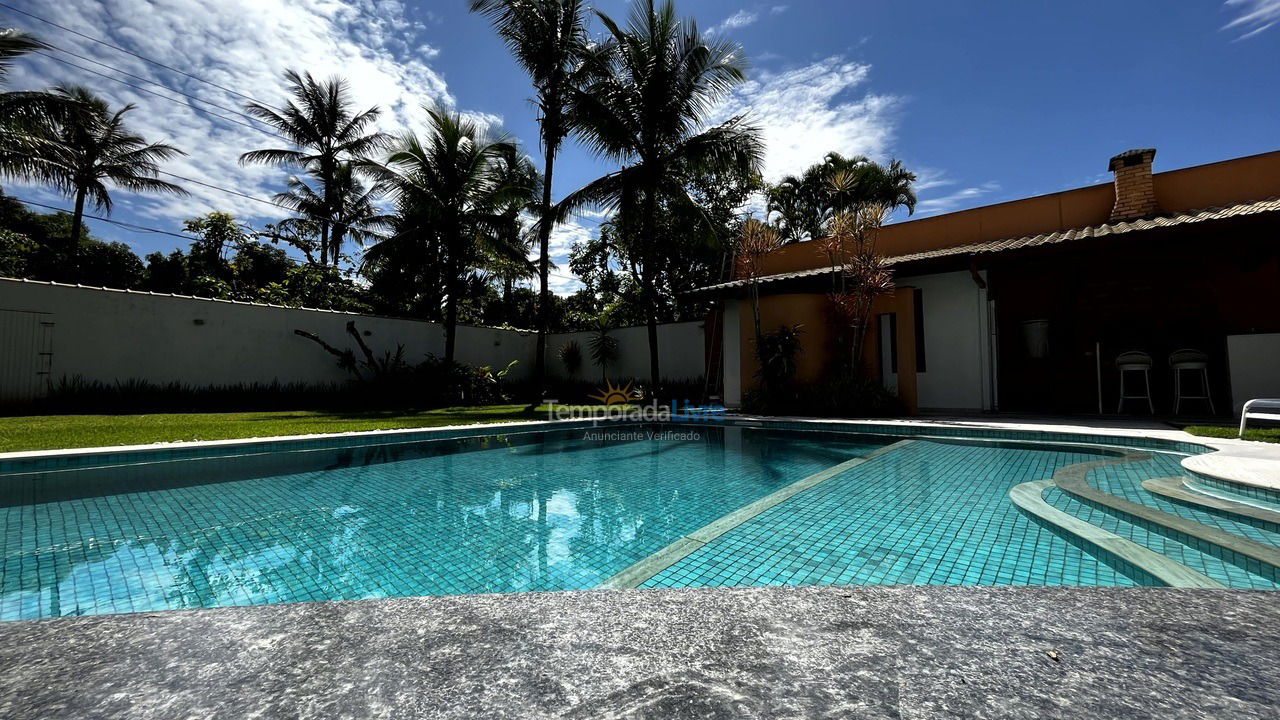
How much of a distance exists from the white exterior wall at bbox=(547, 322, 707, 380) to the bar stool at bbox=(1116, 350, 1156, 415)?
28.3 feet

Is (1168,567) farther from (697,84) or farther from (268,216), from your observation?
(268,216)

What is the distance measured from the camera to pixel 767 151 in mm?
11297

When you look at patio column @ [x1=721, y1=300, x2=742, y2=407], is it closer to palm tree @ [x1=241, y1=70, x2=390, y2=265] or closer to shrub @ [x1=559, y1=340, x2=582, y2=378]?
shrub @ [x1=559, y1=340, x2=582, y2=378]

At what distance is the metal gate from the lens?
9.34 metres

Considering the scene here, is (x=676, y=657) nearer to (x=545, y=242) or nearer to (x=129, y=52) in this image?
(x=545, y=242)

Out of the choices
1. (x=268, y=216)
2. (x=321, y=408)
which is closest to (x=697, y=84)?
(x=321, y=408)

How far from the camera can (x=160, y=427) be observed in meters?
7.14

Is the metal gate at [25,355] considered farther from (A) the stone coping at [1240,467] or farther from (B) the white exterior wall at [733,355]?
(A) the stone coping at [1240,467]

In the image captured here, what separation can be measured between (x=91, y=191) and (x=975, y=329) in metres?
28.7

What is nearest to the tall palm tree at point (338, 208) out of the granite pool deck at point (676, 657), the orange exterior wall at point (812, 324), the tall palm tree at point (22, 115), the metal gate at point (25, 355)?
the tall palm tree at point (22, 115)

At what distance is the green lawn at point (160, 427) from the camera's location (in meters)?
5.70

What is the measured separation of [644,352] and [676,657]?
1499 cm

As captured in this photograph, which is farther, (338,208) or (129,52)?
(338,208)

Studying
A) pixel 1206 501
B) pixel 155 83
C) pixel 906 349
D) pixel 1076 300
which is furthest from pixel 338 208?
pixel 1206 501
